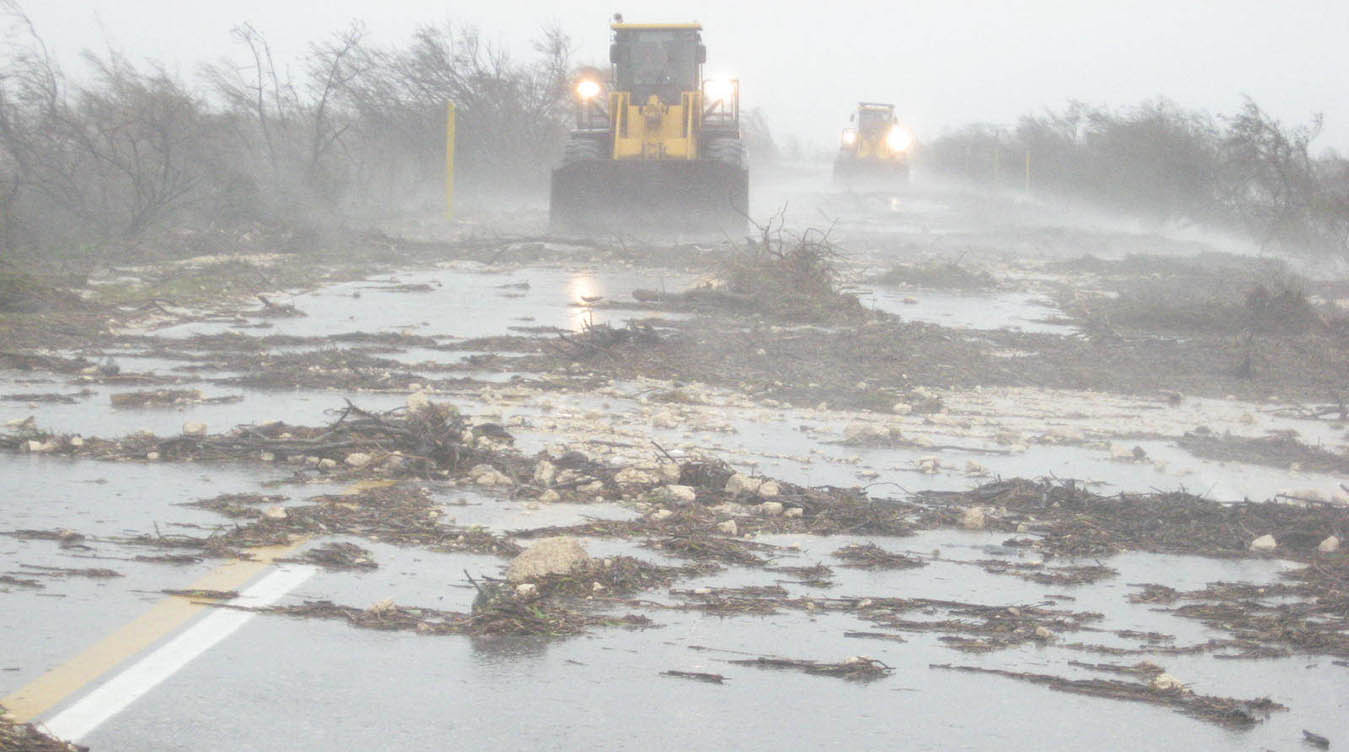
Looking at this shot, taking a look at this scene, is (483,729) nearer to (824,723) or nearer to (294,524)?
(824,723)

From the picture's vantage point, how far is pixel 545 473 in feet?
25.7

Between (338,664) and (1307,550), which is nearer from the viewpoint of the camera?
(338,664)

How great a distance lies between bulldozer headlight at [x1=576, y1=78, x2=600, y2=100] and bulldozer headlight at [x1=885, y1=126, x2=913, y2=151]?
123 ft

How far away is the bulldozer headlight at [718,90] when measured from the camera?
32781 mm

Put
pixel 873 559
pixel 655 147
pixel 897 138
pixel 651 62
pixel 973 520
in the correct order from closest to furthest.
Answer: pixel 873 559 → pixel 973 520 → pixel 655 147 → pixel 651 62 → pixel 897 138

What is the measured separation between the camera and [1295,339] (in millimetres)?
16031

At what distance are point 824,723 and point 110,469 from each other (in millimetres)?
4772

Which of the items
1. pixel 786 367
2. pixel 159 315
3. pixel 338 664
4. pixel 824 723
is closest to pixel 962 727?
pixel 824 723

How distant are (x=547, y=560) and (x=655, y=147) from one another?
84.4 feet

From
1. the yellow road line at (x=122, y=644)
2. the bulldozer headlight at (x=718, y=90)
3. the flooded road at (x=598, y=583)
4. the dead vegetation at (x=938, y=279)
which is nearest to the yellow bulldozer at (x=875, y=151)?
the bulldozer headlight at (x=718, y=90)

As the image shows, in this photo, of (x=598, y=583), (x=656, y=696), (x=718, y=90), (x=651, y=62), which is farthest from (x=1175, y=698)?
(x=718, y=90)

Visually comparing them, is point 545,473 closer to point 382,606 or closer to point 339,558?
point 339,558

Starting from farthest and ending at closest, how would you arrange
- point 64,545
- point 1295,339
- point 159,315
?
point 1295,339 < point 159,315 < point 64,545

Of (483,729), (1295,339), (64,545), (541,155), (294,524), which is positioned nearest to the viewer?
(483,729)
